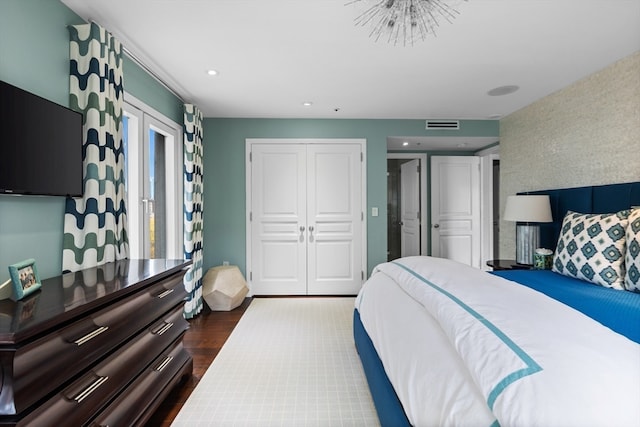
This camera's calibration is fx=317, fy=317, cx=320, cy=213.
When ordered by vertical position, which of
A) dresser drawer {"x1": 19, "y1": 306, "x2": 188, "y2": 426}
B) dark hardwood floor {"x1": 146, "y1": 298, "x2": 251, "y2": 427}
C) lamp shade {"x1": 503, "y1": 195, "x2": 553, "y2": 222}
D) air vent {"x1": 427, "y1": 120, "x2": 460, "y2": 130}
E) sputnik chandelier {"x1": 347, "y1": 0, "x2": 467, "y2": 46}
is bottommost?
dark hardwood floor {"x1": 146, "y1": 298, "x2": 251, "y2": 427}

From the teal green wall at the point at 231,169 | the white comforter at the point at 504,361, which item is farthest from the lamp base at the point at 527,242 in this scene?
the teal green wall at the point at 231,169

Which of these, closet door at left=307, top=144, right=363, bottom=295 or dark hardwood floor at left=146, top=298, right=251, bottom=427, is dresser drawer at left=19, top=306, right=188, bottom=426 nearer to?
dark hardwood floor at left=146, top=298, right=251, bottom=427

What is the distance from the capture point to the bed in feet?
2.55

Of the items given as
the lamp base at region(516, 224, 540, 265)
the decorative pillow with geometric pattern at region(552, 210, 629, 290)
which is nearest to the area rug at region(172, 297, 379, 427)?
the decorative pillow with geometric pattern at region(552, 210, 629, 290)

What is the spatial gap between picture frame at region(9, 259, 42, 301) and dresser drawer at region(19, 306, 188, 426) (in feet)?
1.37

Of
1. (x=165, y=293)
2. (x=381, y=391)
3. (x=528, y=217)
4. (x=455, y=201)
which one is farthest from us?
(x=455, y=201)

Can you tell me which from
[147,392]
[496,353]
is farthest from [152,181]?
[496,353]

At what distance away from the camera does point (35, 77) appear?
A: 1671mm

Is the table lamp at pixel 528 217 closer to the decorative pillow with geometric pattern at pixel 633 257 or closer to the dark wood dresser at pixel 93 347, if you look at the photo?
the decorative pillow with geometric pattern at pixel 633 257

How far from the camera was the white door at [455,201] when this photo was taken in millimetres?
5254

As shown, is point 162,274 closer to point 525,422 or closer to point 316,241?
point 525,422

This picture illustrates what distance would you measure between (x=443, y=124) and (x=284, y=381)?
3787 millimetres

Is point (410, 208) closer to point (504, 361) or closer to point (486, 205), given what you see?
point (486, 205)

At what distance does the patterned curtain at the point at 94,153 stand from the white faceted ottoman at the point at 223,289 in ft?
5.80
